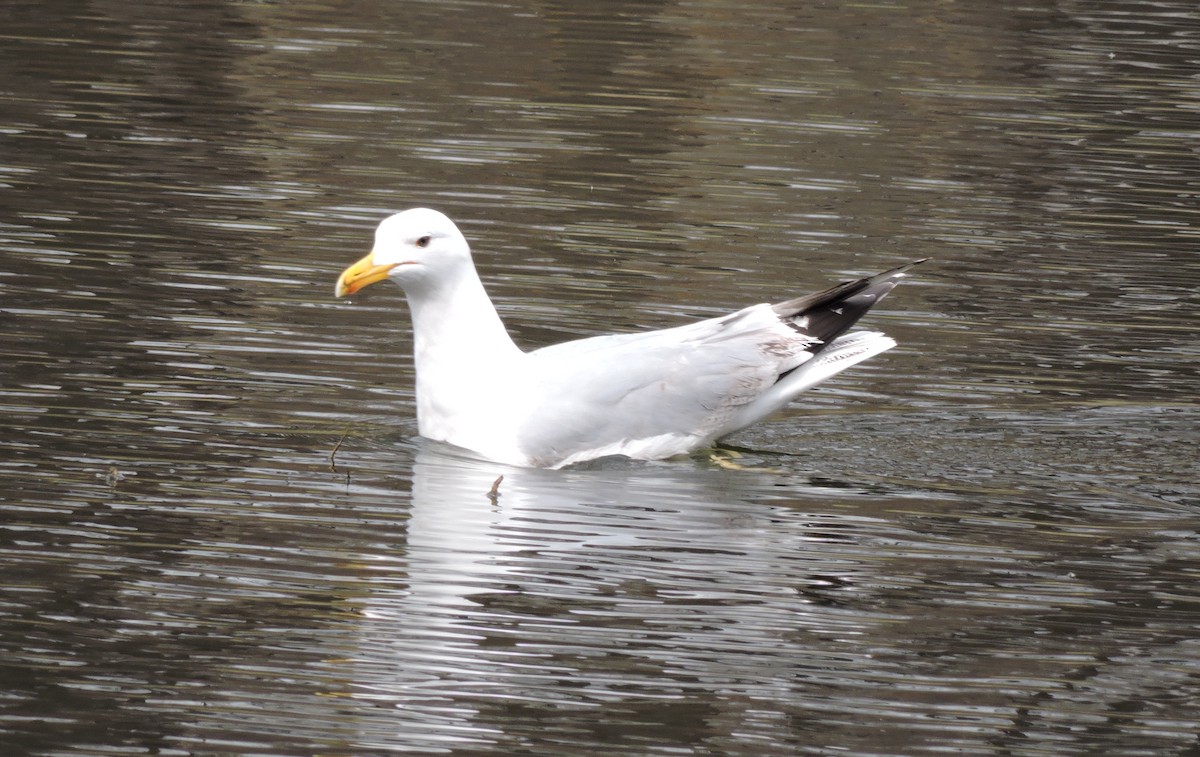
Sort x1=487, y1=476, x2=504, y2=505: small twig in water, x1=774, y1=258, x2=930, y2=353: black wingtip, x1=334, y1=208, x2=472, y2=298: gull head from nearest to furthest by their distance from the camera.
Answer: x1=487, y1=476, x2=504, y2=505: small twig in water, x1=334, y1=208, x2=472, y2=298: gull head, x1=774, y1=258, x2=930, y2=353: black wingtip

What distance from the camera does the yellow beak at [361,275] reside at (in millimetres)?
8898

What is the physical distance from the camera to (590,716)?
20.1ft

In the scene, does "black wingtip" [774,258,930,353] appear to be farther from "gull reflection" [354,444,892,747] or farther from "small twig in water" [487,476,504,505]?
"small twig in water" [487,476,504,505]

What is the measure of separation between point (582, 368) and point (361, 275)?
1.08 metres

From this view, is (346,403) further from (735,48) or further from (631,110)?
(735,48)

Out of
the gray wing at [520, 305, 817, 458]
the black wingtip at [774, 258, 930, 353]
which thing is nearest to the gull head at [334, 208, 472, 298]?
the gray wing at [520, 305, 817, 458]

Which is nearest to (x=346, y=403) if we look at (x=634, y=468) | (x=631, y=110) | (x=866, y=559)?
(x=634, y=468)

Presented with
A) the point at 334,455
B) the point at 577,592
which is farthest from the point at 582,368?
the point at 577,592

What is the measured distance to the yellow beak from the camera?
890 centimetres

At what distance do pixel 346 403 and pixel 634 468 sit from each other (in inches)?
58.9

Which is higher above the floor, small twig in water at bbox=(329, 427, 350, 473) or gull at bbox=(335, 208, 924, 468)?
gull at bbox=(335, 208, 924, 468)

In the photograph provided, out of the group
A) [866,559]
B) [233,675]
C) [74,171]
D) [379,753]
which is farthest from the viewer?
[74,171]

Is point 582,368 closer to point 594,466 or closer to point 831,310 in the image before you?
point 594,466

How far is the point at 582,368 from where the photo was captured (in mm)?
9117
